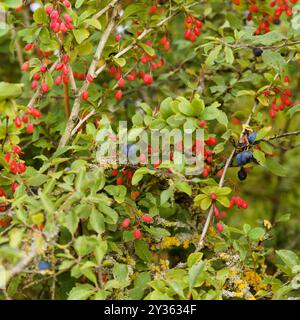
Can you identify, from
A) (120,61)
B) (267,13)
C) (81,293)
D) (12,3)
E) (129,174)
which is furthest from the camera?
(267,13)

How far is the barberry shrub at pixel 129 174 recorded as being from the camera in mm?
1813

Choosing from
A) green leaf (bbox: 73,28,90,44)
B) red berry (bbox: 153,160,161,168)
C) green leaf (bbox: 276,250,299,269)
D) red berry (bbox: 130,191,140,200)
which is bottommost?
green leaf (bbox: 276,250,299,269)

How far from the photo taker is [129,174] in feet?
7.37

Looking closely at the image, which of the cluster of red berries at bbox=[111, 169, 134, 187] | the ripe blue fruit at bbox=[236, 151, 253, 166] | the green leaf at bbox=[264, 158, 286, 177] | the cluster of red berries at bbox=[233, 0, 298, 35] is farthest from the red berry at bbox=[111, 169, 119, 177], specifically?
the cluster of red berries at bbox=[233, 0, 298, 35]

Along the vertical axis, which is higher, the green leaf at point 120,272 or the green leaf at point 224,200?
the green leaf at point 224,200

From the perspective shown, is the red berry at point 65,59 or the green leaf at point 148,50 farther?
the green leaf at point 148,50

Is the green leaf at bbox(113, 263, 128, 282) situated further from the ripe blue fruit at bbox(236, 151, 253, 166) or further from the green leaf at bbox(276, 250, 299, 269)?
the ripe blue fruit at bbox(236, 151, 253, 166)

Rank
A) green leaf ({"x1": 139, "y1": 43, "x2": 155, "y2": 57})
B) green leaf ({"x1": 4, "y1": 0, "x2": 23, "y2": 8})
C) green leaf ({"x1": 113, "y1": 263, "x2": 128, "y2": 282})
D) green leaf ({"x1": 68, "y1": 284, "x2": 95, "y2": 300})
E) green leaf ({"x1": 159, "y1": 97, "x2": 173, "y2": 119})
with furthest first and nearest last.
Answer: green leaf ({"x1": 139, "y1": 43, "x2": 155, "y2": 57}) → green leaf ({"x1": 159, "y1": 97, "x2": 173, "y2": 119}) → green leaf ({"x1": 113, "y1": 263, "x2": 128, "y2": 282}) → green leaf ({"x1": 4, "y1": 0, "x2": 23, "y2": 8}) → green leaf ({"x1": 68, "y1": 284, "x2": 95, "y2": 300})

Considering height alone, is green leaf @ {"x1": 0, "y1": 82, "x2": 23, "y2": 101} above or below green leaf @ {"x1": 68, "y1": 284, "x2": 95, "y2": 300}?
above

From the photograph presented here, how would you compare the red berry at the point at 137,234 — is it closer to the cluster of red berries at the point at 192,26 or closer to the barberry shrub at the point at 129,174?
the barberry shrub at the point at 129,174

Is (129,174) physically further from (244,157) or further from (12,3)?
(12,3)

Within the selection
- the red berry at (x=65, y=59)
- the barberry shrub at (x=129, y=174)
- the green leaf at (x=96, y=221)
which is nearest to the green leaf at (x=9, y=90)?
the barberry shrub at (x=129, y=174)

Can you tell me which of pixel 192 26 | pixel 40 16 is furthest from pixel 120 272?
pixel 192 26

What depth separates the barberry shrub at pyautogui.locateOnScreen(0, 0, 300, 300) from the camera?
1813mm
